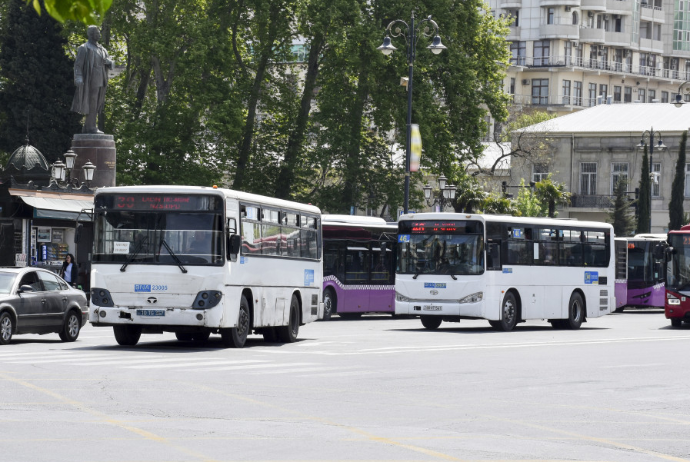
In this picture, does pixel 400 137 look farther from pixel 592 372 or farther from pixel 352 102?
pixel 592 372

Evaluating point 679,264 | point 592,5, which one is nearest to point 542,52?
point 592,5

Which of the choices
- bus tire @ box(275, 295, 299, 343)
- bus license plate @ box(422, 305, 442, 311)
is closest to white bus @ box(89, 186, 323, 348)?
bus tire @ box(275, 295, 299, 343)

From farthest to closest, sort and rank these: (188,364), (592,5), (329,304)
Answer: (592,5) → (329,304) → (188,364)

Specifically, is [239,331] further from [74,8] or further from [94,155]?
[94,155]

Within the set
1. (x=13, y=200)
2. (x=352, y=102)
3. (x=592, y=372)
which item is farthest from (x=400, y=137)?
(x=592, y=372)

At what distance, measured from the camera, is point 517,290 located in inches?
1276

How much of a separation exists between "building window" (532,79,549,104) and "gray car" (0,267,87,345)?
371 ft

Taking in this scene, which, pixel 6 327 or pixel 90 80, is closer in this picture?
pixel 6 327

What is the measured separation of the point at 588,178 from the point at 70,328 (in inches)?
2735

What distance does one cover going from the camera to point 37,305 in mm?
23422

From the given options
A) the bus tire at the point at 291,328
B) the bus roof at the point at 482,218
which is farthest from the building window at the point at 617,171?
the bus tire at the point at 291,328

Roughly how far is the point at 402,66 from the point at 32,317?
3126cm

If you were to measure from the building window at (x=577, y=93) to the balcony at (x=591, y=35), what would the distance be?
4613 millimetres

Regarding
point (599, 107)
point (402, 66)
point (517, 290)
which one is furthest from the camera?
point (599, 107)
